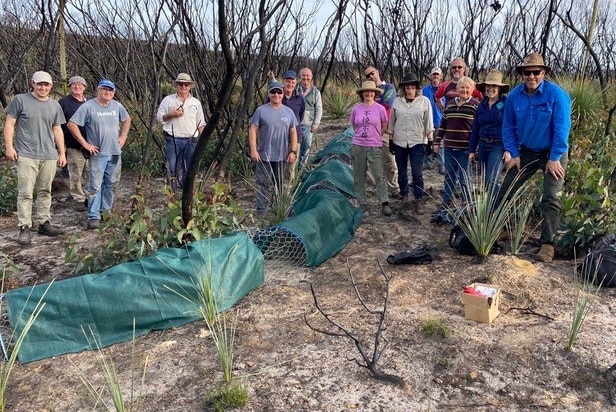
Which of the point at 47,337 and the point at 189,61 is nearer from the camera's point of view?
the point at 47,337

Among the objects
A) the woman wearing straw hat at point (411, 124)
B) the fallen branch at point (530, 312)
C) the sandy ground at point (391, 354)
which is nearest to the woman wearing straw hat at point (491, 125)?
the woman wearing straw hat at point (411, 124)

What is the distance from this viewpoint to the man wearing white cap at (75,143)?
18.0ft

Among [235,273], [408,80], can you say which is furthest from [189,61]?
[235,273]

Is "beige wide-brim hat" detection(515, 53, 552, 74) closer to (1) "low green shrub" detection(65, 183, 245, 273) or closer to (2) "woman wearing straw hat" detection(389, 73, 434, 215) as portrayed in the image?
(2) "woman wearing straw hat" detection(389, 73, 434, 215)

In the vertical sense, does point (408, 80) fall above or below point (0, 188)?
above

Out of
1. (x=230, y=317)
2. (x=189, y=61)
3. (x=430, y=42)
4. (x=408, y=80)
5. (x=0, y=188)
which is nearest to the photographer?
(x=230, y=317)

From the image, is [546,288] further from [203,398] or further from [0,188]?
[0,188]

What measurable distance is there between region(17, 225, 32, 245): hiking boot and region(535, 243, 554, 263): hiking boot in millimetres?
4396

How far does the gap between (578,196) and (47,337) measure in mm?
3790

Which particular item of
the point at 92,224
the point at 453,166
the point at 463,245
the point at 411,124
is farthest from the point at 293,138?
the point at 92,224

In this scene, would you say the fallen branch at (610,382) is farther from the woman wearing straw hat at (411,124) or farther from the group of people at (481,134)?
the woman wearing straw hat at (411,124)

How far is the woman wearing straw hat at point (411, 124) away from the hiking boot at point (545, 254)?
1.51 metres

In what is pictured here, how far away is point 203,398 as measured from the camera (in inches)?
99.0

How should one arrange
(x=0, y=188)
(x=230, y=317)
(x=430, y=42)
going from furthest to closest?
(x=430, y=42), (x=0, y=188), (x=230, y=317)
